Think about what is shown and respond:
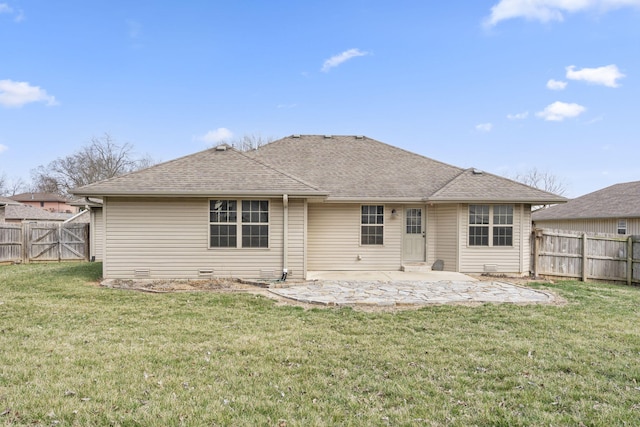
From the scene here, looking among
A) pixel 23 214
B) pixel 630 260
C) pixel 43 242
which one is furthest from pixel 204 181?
pixel 23 214

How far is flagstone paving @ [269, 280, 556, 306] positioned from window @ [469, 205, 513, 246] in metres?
2.12

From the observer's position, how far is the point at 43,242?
15570 mm

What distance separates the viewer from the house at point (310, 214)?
9.62m

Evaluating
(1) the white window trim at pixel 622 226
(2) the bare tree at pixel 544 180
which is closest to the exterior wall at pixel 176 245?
(1) the white window trim at pixel 622 226

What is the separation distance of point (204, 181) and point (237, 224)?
4.98 ft

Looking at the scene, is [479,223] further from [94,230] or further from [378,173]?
[94,230]

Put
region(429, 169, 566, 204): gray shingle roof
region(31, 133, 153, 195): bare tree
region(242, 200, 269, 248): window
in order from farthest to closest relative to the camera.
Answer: region(31, 133, 153, 195): bare tree → region(429, 169, 566, 204): gray shingle roof → region(242, 200, 269, 248): window

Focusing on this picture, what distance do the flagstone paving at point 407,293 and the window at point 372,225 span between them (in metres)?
2.55

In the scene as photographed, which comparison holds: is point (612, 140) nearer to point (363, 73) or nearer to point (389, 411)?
point (363, 73)

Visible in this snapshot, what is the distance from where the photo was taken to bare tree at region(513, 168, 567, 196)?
140 ft

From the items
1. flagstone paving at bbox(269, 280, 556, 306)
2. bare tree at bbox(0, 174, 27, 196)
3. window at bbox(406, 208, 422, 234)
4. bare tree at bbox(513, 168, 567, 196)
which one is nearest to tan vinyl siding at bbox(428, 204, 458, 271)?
window at bbox(406, 208, 422, 234)

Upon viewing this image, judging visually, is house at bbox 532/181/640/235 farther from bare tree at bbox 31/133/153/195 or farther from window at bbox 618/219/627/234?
bare tree at bbox 31/133/153/195

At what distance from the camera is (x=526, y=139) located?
2438 centimetres

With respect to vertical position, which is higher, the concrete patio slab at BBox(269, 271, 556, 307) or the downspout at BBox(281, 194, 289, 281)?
the downspout at BBox(281, 194, 289, 281)
